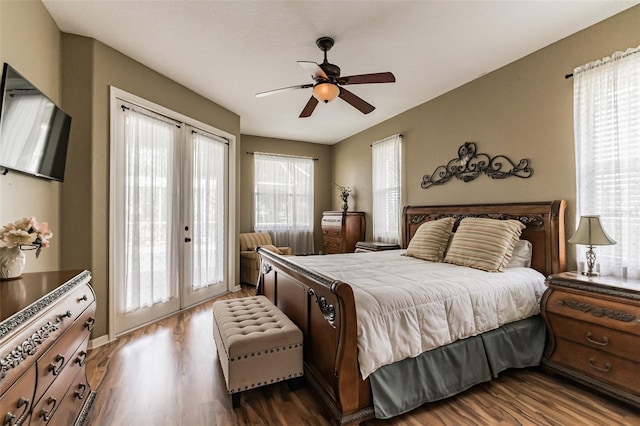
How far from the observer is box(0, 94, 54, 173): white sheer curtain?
176 cm

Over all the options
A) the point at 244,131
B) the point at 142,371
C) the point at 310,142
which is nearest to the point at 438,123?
the point at 310,142

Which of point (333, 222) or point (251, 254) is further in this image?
point (333, 222)

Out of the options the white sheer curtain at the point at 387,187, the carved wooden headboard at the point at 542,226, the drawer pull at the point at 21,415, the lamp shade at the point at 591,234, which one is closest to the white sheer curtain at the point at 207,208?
the white sheer curtain at the point at 387,187

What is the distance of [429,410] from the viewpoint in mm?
1893

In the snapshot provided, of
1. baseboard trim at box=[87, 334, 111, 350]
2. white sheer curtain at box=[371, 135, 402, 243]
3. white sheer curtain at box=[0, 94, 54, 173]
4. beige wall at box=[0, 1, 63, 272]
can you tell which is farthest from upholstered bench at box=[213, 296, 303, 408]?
white sheer curtain at box=[371, 135, 402, 243]

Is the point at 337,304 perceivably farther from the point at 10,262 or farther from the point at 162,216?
the point at 162,216

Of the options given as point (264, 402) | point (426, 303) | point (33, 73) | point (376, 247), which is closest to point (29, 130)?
point (33, 73)

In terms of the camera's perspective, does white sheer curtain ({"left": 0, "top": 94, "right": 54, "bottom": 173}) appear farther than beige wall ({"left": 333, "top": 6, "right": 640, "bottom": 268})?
No

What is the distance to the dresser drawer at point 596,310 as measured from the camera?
1.88 meters

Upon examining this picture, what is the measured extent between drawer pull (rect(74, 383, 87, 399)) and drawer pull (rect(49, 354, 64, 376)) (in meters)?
0.40

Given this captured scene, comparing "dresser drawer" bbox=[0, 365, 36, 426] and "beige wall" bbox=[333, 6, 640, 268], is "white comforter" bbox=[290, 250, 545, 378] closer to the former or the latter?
"beige wall" bbox=[333, 6, 640, 268]

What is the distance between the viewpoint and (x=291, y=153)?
6.31 meters

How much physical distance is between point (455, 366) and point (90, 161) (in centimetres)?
344

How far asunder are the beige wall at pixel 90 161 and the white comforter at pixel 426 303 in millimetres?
2065
